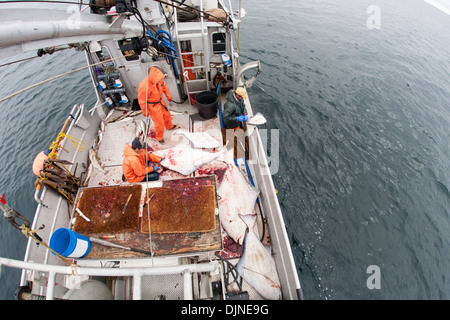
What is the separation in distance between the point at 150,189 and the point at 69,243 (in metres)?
1.14

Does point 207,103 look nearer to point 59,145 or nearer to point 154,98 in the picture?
point 154,98

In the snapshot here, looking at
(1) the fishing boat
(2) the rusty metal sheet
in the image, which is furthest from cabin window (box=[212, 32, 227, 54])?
(2) the rusty metal sheet

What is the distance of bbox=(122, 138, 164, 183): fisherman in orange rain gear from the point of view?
3922 millimetres

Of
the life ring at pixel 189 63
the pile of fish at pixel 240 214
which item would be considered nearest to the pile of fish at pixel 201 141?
the pile of fish at pixel 240 214

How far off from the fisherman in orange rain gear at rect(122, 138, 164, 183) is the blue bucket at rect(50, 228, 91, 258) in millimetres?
1466

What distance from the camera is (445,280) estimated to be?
4848mm

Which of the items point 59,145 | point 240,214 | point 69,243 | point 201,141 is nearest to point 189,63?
point 201,141

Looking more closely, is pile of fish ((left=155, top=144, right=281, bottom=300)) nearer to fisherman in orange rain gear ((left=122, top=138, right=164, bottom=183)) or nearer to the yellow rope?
fisherman in orange rain gear ((left=122, top=138, right=164, bottom=183))

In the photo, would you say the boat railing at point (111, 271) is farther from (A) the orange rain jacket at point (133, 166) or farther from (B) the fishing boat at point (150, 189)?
(A) the orange rain jacket at point (133, 166)

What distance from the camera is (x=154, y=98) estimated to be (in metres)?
4.76

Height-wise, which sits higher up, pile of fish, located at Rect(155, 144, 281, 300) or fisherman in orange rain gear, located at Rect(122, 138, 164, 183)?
fisherman in orange rain gear, located at Rect(122, 138, 164, 183)
